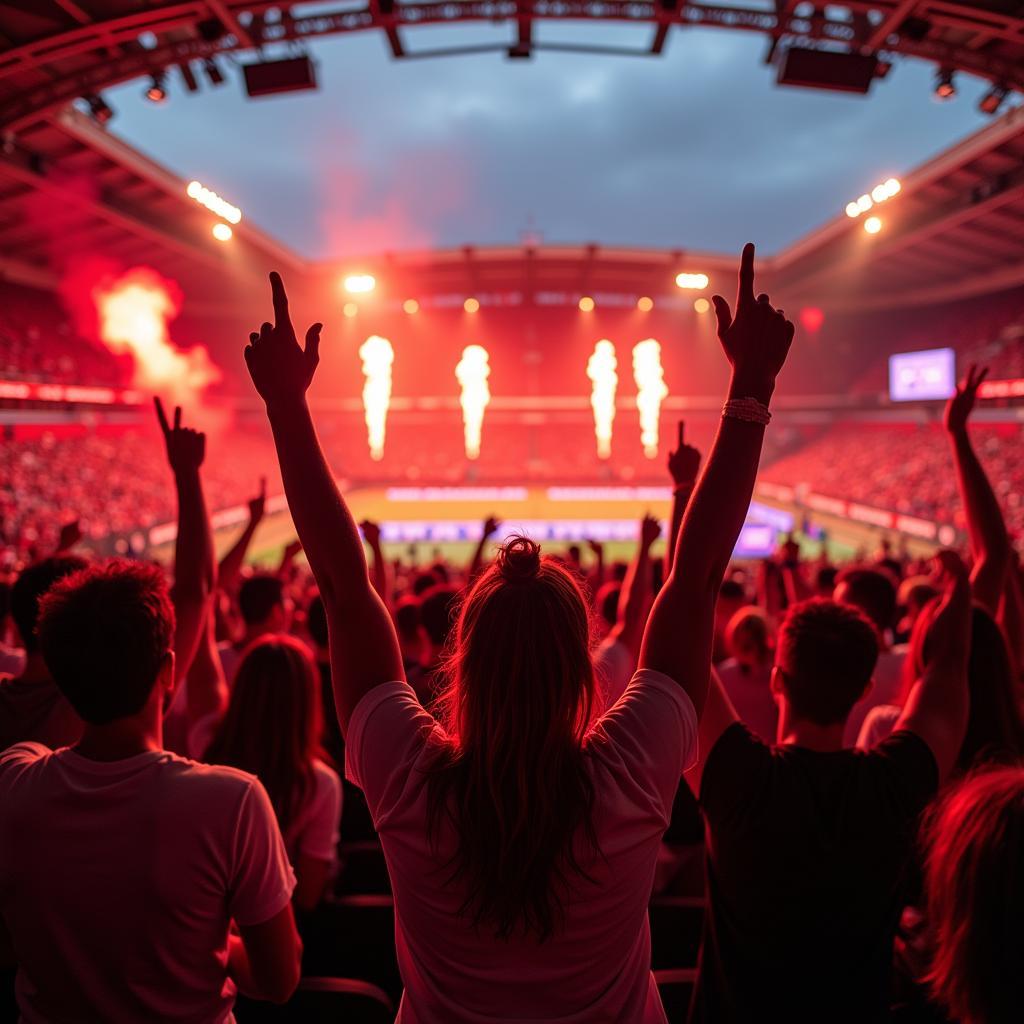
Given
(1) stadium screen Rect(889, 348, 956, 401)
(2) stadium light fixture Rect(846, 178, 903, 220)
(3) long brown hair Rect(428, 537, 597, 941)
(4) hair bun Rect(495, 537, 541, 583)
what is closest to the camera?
(3) long brown hair Rect(428, 537, 597, 941)

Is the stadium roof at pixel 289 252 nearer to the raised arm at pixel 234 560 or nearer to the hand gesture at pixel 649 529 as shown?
the raised arm at pixel 234 560

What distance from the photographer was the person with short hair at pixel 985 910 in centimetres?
124

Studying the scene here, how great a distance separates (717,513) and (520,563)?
0.51 m

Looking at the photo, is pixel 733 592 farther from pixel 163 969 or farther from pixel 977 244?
pixel 977 244

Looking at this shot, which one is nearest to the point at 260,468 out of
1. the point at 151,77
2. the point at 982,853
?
Answer: the point at 151,77

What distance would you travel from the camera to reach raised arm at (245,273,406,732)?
149cm

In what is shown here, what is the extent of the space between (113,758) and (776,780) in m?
1.60

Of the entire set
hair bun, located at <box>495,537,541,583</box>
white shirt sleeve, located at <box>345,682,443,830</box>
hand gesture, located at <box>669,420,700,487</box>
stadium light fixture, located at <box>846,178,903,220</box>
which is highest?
Result: stadium light fixture, located at <box>846,178,903,220</box>

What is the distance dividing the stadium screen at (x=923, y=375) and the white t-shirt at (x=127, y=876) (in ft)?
120

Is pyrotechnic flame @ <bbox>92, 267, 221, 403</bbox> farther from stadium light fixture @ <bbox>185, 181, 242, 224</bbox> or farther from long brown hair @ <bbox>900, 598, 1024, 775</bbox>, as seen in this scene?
long brown hair @ <bbox>900, 598, 1024, 775</bbox>

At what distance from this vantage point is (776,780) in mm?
1759

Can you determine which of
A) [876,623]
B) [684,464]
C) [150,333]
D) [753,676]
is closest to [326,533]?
[684,464]

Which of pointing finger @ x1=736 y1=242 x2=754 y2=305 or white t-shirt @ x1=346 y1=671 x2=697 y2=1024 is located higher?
pointing finger @ x1=736 y1=242 x2=754 y2=305

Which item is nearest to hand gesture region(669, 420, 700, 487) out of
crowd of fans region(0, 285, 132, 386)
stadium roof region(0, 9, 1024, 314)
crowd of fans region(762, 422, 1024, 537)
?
stadium roof region(0, 9, 1024, 314)
